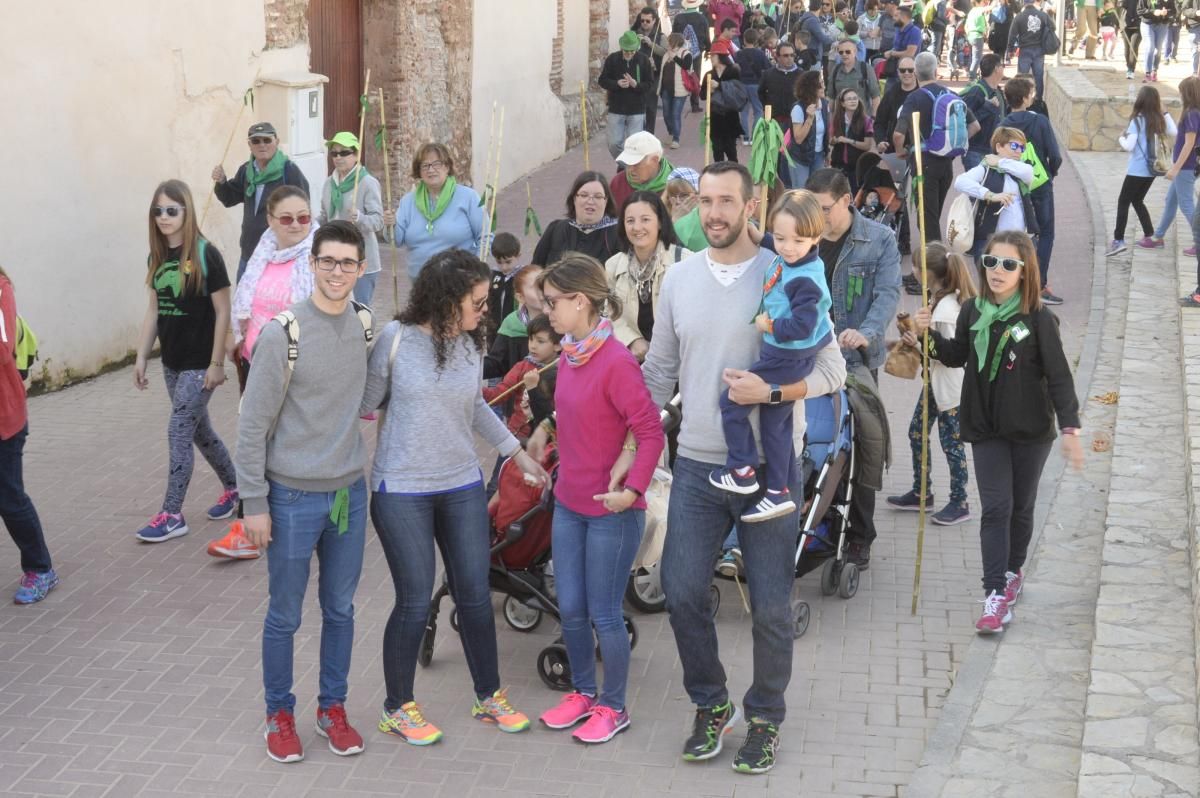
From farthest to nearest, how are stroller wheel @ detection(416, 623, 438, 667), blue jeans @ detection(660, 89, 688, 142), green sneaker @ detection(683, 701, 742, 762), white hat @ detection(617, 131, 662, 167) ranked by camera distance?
blue jeans @ detection(660, 89, 688, 142), white hat @ detection(617, 131, 662, 167), stroller wheel @ detection(416, 623, 438, 667), green sneaker @ detection(683, 701, 742, 762)

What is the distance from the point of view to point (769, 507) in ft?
18.0

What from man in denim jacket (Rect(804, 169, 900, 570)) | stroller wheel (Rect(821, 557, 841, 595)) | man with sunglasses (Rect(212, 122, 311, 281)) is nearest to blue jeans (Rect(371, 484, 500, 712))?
stroller wheel (Rect(821, 557, 841, 595))

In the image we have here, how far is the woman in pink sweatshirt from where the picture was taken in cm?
563

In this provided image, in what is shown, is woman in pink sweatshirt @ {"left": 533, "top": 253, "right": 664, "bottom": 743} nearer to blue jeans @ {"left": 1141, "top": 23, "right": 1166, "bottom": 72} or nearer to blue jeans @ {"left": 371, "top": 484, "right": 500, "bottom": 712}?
blue jeans @ {"left": 371, "top": 484, "right": 500, "bottom": 712}

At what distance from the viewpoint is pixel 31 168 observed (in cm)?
1055

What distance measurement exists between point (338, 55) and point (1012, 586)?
10.7 m

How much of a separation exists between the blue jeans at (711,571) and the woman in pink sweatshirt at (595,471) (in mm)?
185

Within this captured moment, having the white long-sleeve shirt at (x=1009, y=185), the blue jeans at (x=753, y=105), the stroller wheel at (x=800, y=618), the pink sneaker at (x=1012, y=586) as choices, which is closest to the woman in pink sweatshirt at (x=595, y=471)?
the stroller wheel at (x=800, y=618)

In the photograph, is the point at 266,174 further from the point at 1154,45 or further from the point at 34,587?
the point at 1154,45

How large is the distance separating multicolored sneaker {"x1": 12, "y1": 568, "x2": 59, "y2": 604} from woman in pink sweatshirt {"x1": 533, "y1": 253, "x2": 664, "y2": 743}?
2.67m

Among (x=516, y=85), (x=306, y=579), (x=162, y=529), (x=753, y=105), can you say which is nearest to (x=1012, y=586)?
(x=306, y=579)

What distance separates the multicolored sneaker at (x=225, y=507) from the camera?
27.3ft

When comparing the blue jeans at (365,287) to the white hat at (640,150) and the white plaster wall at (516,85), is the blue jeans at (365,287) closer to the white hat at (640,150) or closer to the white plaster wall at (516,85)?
the white hat at (640,150)

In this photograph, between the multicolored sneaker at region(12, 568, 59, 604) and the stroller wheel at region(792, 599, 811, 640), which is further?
the multicolored sneaker at region(12, 568, 59, 604)
